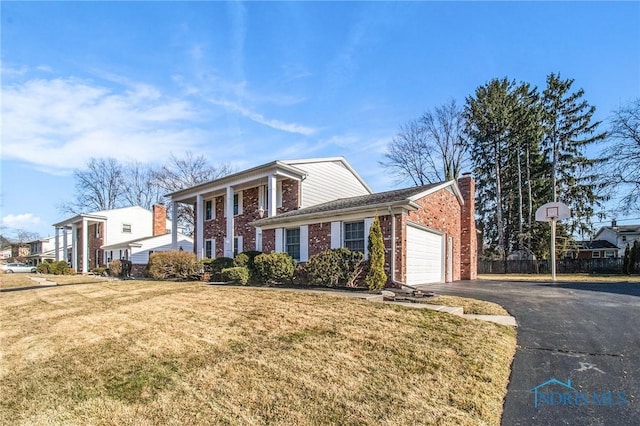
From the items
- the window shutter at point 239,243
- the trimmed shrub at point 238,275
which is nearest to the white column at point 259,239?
the window shutter at point 239,243

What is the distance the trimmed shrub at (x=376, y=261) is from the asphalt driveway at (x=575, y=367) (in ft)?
11.2

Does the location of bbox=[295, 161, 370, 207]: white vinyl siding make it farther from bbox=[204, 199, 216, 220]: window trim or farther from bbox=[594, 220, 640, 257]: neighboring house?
bbox=[594, 220, 640, 257]: neighboring house

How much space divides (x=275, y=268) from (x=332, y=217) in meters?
2.75

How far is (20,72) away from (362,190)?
58.1ft

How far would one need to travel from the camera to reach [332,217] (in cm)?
1350

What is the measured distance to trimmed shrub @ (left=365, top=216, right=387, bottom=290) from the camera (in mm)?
10594

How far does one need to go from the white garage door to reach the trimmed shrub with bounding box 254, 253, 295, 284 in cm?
419

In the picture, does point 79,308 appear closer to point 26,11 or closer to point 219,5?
point 26,11

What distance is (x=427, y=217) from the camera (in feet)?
46.8

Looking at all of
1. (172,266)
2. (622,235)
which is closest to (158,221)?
(172,266)

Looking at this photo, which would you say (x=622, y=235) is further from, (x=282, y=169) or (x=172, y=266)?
(x=172, y=266)

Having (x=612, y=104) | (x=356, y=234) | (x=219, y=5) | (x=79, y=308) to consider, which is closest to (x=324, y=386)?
(x=79, y=308)

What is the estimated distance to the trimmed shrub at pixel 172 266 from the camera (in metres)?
17.3

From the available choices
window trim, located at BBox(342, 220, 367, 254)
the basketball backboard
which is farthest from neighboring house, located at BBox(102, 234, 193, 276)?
the basketball backboard
